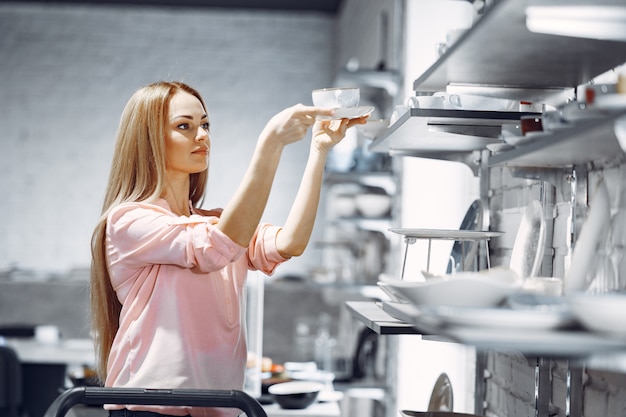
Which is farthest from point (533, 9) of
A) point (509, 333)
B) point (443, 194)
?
point (443, 194)

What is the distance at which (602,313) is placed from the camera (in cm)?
93

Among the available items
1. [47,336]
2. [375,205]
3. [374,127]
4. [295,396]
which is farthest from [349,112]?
[47,336]

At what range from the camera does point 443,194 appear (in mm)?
3188

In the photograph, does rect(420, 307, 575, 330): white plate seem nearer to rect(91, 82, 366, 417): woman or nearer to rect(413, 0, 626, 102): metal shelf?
rect(413, 0, 626, 102): metal shelf

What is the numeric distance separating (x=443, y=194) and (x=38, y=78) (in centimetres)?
454

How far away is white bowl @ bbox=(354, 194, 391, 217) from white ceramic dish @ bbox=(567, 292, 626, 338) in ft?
9.03

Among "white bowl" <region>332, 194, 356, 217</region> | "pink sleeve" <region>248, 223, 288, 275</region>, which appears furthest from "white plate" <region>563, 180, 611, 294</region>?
"white bowl" <region>332, 194, 356, 217</region>

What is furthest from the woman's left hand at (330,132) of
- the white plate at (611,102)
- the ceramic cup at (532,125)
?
the white plate at (611,102)

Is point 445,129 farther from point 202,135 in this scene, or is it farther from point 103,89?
point 103,89

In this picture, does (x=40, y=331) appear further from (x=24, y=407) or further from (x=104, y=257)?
(x=104, y=257)

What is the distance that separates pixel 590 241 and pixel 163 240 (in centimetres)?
91

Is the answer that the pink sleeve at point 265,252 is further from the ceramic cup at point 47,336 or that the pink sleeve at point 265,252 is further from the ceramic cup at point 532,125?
the ceramic cup at point 47,336

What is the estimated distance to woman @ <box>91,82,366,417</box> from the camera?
174cm

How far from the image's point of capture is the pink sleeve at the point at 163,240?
175 centimetres
